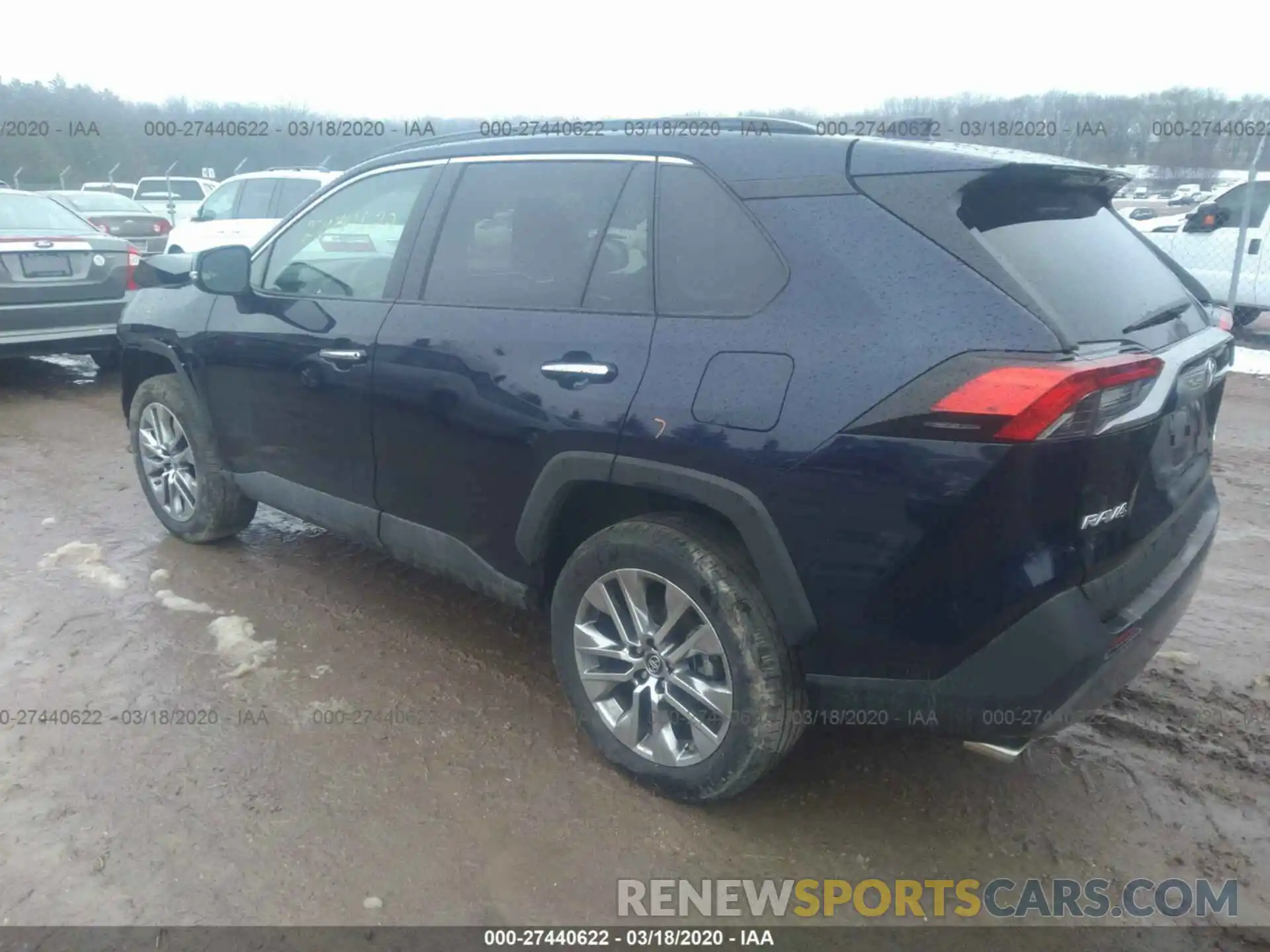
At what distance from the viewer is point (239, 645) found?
371cm

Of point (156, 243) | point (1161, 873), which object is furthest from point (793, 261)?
point (156, 243)

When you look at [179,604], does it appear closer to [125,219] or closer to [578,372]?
[578,372]

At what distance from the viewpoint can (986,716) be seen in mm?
2283

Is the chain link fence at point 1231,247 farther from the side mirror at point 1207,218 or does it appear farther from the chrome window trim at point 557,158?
the chrome window trim at point 557,158

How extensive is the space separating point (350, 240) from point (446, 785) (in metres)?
2.18

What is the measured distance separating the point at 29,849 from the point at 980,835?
104 inches

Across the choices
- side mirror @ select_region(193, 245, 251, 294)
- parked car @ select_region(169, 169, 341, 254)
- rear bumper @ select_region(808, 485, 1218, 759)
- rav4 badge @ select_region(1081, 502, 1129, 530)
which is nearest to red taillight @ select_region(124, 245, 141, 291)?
parked car @ select_region(169, 169, 341, 254)

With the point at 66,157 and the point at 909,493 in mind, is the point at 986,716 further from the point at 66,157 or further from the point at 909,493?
the point at 66,157

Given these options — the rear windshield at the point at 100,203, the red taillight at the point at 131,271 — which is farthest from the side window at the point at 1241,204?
the rear windshield at the point at 100,203

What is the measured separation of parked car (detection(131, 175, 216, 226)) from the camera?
22.9 m

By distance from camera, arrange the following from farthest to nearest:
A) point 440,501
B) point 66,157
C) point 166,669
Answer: point 66,157 → point 166,669 → point 440,501

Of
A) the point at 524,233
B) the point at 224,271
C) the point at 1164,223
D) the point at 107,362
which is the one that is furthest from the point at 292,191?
the point at 1164,223

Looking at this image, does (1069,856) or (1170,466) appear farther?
(1069,856)

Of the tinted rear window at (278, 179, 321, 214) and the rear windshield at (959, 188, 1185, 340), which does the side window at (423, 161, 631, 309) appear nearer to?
the rear windshield at (959, 188, 1185, 340)
